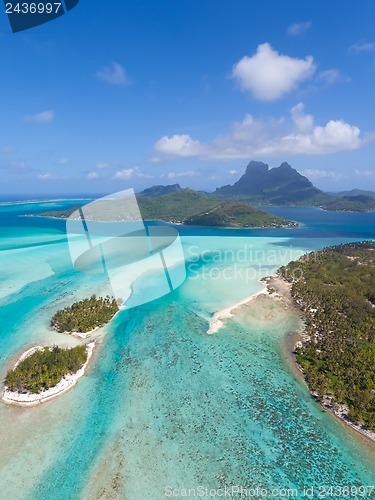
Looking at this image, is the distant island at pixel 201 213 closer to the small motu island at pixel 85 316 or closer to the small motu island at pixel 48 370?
the small motu island at pixel 85 316

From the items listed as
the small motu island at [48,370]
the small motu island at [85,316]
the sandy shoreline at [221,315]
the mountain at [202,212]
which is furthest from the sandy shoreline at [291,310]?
the mountain at [202,212]

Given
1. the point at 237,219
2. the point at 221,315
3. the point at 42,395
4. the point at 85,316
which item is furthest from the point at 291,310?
the point at 237,219

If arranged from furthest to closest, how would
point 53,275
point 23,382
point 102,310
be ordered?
1. point 53,275
2. point 102,310
3. point 23,382

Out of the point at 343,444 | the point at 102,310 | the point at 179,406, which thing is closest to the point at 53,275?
the point at 102,310

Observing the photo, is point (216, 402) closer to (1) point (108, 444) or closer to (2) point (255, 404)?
(2) point (255, 404)

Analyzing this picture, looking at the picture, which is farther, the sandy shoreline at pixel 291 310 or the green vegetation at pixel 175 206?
the green vegetation at pixel 175 206
